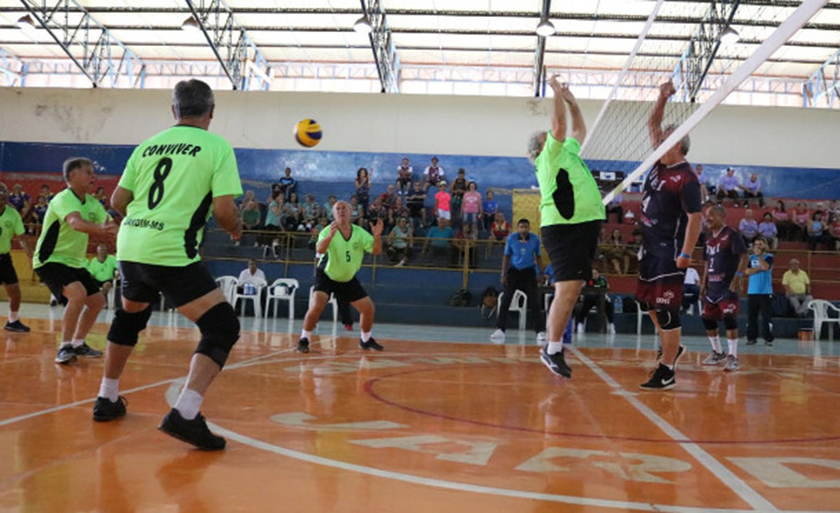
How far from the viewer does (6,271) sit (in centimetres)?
870

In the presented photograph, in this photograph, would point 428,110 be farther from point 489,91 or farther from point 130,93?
point 130,93

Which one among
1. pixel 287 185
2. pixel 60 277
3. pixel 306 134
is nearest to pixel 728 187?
pixel 306 134

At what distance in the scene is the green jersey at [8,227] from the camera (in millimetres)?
8500

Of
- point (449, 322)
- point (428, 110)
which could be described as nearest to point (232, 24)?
point (428, 110)

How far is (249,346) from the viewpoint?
7906mm

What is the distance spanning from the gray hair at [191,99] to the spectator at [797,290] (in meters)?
15.3

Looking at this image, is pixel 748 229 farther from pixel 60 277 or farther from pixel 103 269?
pixel 60 277

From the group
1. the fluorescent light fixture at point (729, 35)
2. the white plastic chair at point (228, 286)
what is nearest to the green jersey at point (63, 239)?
Result: the white plastic chair at point (228, 286)

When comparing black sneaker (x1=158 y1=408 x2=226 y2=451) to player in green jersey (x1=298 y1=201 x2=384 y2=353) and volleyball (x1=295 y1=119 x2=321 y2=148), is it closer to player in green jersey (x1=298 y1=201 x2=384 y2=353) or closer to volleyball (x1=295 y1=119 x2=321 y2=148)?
player in green jersey (x1=298 y1=201 x2=384 y2=353)

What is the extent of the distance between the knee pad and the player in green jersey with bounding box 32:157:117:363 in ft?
15.5

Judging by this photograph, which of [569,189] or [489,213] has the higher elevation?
[489,213]

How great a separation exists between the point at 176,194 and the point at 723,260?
21.0 feet

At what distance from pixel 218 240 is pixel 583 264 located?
637 inches

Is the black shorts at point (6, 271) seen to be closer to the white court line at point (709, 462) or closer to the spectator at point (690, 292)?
the white court line at point (709, 462)
